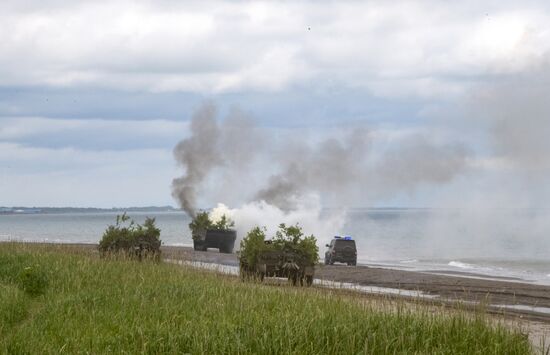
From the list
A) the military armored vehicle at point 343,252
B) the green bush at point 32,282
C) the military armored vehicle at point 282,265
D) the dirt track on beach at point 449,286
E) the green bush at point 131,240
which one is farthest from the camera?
the military armored vehicle at point 343,252

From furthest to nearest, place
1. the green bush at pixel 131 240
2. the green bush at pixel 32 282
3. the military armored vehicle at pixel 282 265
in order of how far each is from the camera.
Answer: the green bush at pixel 131 240
the military armored vehicle at pixel 282 265
the green bush at pixel 32 282

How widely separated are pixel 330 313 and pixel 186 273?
37.6 feet

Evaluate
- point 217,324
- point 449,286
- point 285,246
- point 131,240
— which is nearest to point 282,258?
point 285,246

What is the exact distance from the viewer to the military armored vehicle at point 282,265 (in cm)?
3419

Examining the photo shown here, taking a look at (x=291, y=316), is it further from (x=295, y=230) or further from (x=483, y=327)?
(x=295, y=230)

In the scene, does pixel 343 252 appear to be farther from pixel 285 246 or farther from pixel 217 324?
pixel 217 324

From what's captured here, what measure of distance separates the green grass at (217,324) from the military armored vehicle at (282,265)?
405 inches

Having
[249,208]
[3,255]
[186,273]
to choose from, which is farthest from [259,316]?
[249,208]

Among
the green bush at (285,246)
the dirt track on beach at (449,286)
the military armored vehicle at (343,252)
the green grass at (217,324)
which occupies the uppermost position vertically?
the military armored vehicle at (343,252)

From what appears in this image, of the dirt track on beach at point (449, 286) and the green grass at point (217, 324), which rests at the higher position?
the dirt track on beach at point (449, 286)

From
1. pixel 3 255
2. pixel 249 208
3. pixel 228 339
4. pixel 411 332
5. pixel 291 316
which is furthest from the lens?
pixel 249 208

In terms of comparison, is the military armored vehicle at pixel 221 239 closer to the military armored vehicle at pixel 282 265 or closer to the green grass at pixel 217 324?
the military armored vehicle at pixel 282 265

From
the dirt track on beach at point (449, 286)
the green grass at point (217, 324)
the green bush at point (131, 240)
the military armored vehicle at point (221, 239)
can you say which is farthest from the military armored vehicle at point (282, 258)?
the military armored vehicle at point (221, 239)

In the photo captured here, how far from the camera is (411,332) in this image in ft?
52.6
